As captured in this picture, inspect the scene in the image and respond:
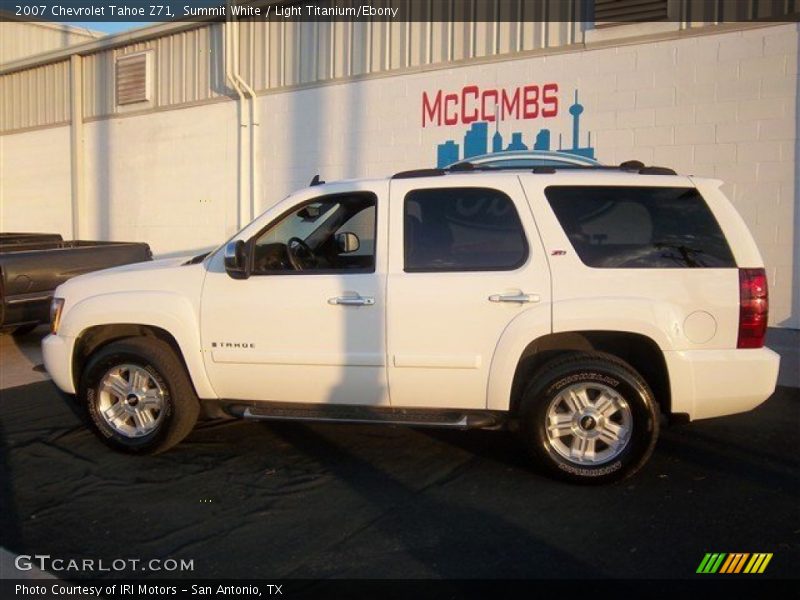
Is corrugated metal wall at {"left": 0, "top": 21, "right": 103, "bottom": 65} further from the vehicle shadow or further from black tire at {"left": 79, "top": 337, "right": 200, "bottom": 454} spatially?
the vehicle shadow

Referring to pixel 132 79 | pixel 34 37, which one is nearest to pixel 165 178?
pixel 132 79

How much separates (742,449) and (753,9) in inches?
217

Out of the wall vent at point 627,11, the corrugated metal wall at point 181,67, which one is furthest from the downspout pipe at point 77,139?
the wall vent at point 627,11

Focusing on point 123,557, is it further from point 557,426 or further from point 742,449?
point 742,449

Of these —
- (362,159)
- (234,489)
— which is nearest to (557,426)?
(234,489)

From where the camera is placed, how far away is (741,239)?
4961 millimetres

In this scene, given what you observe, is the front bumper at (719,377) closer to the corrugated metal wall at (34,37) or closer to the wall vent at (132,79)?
the wall vent at (132,79)

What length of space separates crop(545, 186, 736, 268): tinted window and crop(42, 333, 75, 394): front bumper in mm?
3521

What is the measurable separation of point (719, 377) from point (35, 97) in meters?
16.8

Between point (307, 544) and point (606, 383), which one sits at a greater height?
point (606, 383)

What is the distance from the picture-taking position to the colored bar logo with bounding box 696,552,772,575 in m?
3.94

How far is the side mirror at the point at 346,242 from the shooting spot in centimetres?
612

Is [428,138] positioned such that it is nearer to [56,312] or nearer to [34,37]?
[56,312]

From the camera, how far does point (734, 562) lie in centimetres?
400
